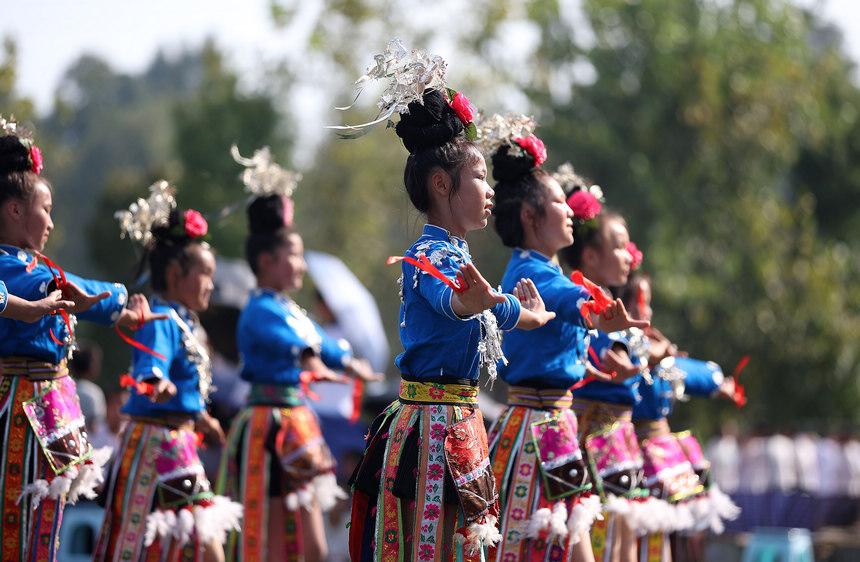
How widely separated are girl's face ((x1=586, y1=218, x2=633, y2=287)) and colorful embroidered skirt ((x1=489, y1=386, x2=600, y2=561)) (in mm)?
1075

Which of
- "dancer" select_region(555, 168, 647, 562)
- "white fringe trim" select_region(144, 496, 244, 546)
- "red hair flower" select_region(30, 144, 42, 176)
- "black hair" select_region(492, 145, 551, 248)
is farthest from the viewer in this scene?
"dancer" select_region(555, 168, 647, 562)

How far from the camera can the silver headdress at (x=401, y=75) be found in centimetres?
410

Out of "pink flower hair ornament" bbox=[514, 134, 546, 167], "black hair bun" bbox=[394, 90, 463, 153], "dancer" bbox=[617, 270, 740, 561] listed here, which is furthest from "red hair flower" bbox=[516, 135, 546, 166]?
"dancer" bbox=[617, 270, 740, 561]

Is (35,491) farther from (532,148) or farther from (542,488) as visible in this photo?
(532,148)

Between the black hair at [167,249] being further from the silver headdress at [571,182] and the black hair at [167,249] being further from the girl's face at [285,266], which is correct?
the silver headdress at [571,182]

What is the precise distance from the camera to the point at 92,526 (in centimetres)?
→ 873

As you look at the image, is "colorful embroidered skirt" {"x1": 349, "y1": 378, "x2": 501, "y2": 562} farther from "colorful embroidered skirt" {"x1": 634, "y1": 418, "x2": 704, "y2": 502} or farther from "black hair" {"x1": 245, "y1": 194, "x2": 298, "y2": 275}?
"black hair" {"x1": 245, "y1": 194, "x2": 298, "y2": 275}

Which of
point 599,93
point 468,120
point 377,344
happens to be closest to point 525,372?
point 468,120

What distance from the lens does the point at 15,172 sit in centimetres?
487

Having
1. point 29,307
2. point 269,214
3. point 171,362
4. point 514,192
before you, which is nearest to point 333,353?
point 269,214

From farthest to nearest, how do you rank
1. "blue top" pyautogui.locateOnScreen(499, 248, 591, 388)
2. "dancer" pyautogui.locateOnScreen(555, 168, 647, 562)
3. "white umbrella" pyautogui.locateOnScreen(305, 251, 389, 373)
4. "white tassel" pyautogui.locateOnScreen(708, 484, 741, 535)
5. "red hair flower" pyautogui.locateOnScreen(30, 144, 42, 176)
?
"white umbrella" pyautogui.locateOnScreen(305, 251, 389, 373) → "white tassel" pyautogui.locateOnScreen(708, 484, 741, 535) → "dancer" pyautogui.locateOnScreen(555, 168, 647, 562) → "red hair flower" pyautogui.locateOnScreen(30, 144, 42, 176) → "blue top" pyautogui.locateOnScreen(499, 248, 591, 388)

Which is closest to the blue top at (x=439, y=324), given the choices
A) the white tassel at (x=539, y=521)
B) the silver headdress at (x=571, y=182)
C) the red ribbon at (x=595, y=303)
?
the red ribbon at (x=595, y=303)

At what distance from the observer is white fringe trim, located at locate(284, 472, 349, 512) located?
648 centimetres

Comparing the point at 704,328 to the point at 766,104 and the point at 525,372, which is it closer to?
the point at 766,104
